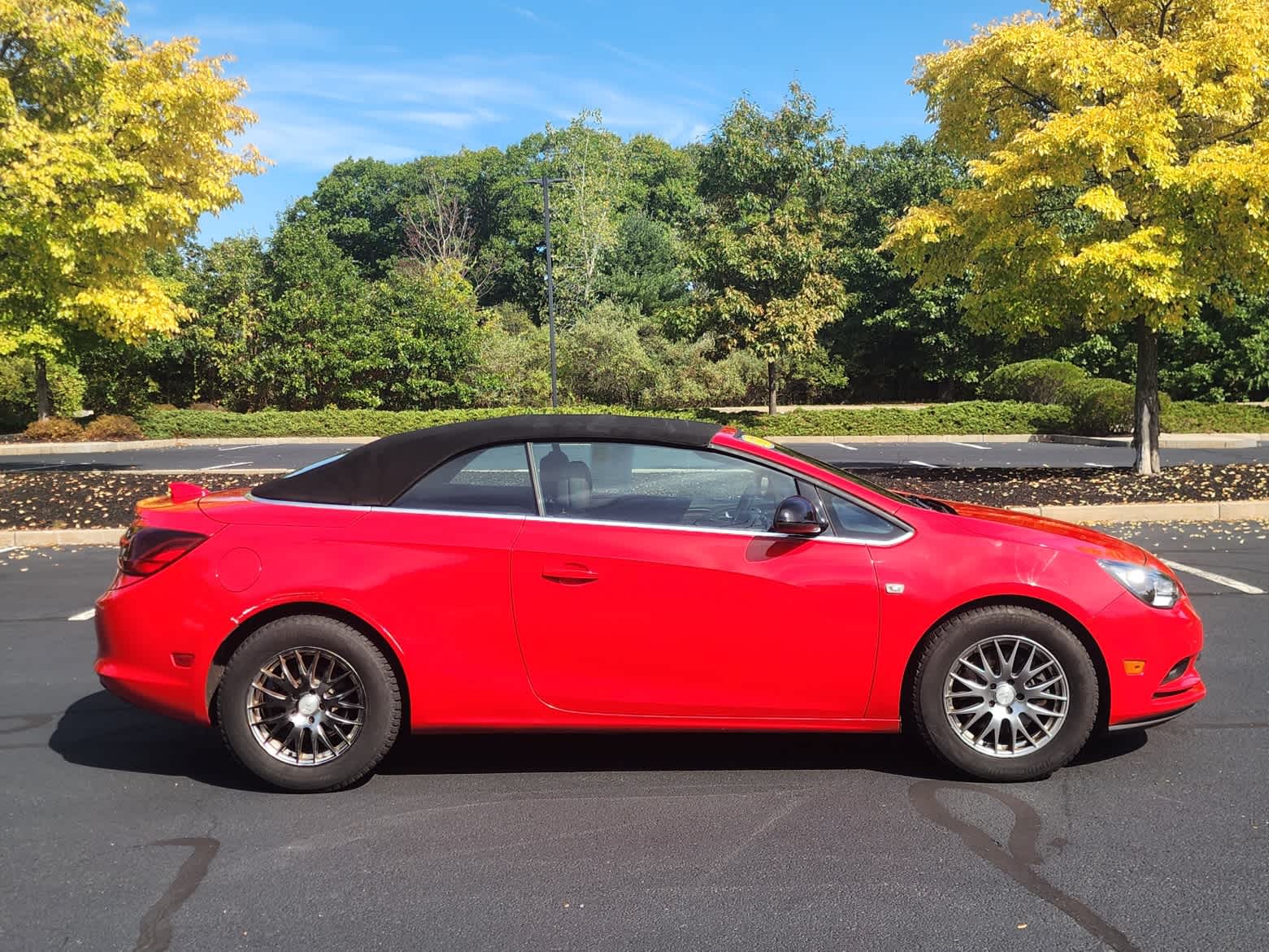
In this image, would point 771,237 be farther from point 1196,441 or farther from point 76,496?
point 76,496

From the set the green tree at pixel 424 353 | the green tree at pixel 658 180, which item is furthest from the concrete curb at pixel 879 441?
the green tree at pixel 658 180

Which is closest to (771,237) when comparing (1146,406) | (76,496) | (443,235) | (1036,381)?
(1036,381)

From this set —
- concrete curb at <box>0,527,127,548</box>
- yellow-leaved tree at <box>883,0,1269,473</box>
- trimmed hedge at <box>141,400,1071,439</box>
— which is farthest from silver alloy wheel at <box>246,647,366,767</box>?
trimmed hedge at <box>141,400,1071,439</box>

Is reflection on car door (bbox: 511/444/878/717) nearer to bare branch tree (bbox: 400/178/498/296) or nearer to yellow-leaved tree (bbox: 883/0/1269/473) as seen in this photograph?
yellow-leaved tree (bbox: 883/0/1269/473)

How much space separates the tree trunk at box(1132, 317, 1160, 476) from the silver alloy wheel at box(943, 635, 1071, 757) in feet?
36.6

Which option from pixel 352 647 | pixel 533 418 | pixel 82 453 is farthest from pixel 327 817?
pixel 82 453

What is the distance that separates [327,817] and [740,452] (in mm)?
2150

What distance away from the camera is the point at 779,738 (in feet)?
16.0

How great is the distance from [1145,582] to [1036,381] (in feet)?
89.0

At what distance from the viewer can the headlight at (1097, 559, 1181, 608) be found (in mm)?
4266

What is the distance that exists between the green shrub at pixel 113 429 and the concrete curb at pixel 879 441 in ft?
1.46

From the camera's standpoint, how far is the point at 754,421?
91.6 feet

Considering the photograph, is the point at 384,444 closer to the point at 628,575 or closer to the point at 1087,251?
the point at 628,575

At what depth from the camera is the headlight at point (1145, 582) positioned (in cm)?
427
